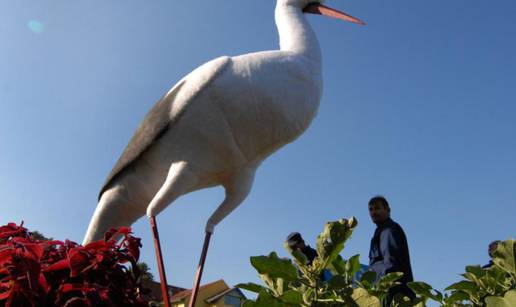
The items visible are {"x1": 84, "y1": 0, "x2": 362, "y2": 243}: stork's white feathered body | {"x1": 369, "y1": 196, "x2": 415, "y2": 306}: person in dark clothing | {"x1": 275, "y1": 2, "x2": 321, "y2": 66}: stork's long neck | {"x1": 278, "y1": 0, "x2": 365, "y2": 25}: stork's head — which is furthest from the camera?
{"x1": 278, "y1": 0, "x2": 365, "y2": 25}: stork's head

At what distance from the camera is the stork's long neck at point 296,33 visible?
3250 millimetres

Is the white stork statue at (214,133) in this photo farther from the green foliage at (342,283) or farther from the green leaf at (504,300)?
the green leaf at (504,300)

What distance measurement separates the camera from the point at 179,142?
9.17 ft

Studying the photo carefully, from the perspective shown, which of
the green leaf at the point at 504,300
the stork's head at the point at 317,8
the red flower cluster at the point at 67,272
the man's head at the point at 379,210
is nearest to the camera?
the green leaf at the point at 504,300

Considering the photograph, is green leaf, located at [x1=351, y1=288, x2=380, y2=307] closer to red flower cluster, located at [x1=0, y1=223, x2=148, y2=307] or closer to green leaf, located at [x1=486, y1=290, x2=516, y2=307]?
green leaf, located at [x1=486, y1=290, x2=516, y2=307]

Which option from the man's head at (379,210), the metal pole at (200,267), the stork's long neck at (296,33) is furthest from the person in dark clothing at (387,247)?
the stork's long neck at (296,33)

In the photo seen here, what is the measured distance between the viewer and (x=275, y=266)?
2.94ft

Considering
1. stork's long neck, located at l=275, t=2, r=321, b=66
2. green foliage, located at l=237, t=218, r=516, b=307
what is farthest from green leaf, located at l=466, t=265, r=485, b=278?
stork's long neck, located at l=275, t=2, r=321, b=66

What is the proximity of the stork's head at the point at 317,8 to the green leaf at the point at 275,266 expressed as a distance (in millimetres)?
3085

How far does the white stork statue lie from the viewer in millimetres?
2777

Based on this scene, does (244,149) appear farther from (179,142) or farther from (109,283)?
(109,283)

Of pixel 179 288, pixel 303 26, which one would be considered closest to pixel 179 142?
pixel 303 26

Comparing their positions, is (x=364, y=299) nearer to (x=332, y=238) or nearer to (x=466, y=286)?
(x=332, y=238)

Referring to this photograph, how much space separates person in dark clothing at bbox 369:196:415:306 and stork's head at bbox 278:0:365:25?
Answer: 5.33 ft
